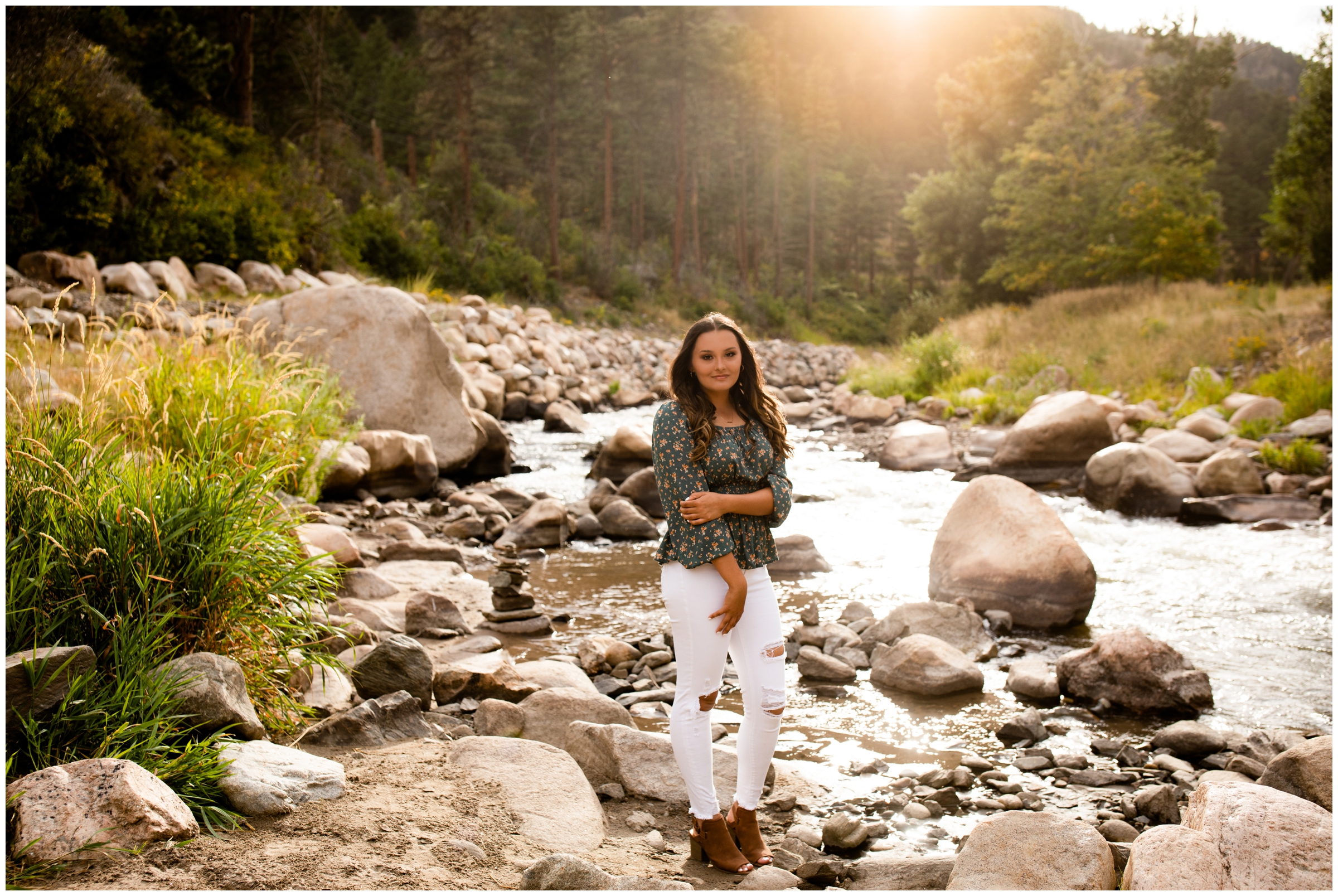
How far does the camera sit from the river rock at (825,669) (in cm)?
493

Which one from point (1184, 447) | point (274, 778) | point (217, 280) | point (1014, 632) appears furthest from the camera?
point (217, 280)

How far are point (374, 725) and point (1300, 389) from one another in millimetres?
12450

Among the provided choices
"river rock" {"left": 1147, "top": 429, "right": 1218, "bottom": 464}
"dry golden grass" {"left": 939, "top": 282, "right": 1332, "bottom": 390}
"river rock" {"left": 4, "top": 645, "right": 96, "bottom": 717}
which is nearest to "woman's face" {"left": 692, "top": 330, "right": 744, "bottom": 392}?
"river rock" {"left": 4, "top": 645, "right": 96, "bottom": 717}

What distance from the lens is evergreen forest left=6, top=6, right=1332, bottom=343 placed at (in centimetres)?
1495

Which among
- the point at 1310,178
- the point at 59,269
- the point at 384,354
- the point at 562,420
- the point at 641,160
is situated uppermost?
the point at 641,160

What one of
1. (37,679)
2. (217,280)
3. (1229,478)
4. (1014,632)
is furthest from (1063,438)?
(217,280)

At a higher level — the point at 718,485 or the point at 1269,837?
the point at 718,485

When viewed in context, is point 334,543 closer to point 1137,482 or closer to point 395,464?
point 395,464

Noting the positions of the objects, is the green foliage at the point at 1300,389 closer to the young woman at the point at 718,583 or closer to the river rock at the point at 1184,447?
the river rock at the point at 1184,447

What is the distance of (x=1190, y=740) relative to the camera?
3.99 metres

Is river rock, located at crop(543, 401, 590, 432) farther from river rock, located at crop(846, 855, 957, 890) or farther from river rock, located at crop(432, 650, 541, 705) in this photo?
river rock, located at crop(846, 855, 957, 890)

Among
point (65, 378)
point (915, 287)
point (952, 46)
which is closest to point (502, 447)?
point (65, 378)

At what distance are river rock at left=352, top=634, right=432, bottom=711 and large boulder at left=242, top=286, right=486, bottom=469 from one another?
5970mm

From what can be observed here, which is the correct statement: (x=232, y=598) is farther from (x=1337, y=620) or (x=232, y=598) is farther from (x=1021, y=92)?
(x=1021, y=92)
